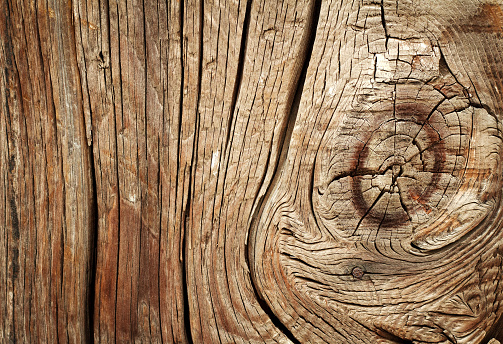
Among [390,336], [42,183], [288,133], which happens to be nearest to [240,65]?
[288,133]

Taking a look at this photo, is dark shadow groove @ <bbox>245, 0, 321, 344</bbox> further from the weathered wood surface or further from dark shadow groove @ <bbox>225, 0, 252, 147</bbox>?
dark shadow groove @ <bbox>225, 0, 252, 147</bbox>

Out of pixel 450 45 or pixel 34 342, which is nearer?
pixel 450 45

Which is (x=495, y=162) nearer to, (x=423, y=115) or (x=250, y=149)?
(x=423, y=115)

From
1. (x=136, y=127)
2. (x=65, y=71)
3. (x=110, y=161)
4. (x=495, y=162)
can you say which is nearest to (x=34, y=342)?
(x=110, y=161)

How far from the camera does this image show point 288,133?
52.0 inches

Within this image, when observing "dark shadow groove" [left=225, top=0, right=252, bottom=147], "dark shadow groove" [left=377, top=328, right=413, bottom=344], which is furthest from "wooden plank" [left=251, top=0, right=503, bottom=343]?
"dark shadow groove" [left=225, top=0, right=252, bottom=147]

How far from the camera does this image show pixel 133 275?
1.40 metres

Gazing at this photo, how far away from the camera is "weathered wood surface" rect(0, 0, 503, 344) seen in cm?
125

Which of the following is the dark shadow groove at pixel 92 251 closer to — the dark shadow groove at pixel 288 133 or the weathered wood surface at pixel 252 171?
the weathered wood surface at pixel 252 171

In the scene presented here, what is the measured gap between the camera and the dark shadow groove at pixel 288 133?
49.8 inches

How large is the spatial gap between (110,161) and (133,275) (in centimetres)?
45

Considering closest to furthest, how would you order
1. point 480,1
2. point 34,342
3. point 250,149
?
point 480,1, point 250,149, point 34,342

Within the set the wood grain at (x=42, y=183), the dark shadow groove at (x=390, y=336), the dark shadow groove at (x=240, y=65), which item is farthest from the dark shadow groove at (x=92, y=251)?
the dark shadow groove at (x=390, y=336)

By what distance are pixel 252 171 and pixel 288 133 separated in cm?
19
